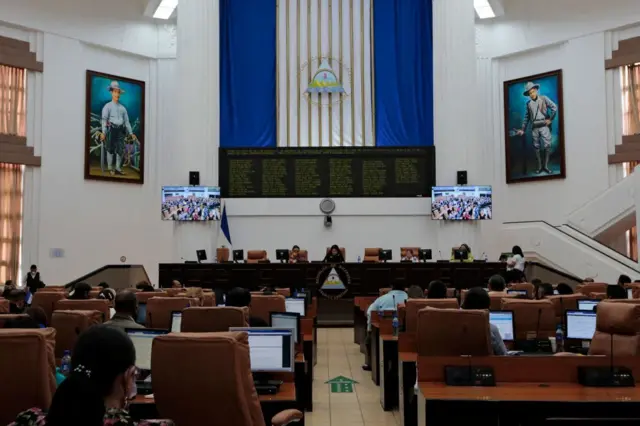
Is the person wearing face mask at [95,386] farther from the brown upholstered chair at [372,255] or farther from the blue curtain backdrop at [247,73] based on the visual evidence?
the blue curtain backdrop at [247,73]

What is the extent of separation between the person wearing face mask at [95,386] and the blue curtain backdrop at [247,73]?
58.2 feet

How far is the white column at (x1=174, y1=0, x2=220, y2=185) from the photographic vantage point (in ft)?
62.9

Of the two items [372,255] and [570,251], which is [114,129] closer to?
[372,255]

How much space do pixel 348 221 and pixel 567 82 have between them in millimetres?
8163

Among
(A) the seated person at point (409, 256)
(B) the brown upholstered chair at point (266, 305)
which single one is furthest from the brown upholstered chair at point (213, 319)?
(A) the seated person at point (409, 256)

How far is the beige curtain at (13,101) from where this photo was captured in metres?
18.0

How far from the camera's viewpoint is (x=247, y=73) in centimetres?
2033

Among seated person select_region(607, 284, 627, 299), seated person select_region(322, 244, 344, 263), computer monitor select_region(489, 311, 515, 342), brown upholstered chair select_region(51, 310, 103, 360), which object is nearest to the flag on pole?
seated person select_region(322, 244, 344, 263)

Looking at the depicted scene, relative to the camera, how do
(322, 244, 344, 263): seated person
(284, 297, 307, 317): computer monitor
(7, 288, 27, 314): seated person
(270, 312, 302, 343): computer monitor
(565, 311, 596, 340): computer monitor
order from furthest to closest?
1. (322, 244, 344, 263): seated person
2. (284, 297, 307, 317): computer monitor
3. (7, 288, 27, 314): seated person
4. (565, 311, 596, 340): computer monitor
5. (270, 312, 302, 343): computer monitor

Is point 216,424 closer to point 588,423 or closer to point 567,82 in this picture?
point 588,423

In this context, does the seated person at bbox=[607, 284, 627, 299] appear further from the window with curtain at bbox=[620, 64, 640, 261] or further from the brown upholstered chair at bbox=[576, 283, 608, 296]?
the window with curtain at bbox=[620, 64, 640, 261]

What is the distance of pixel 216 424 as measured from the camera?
10.4ft

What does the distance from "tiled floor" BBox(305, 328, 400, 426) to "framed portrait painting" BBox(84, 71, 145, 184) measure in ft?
37.6

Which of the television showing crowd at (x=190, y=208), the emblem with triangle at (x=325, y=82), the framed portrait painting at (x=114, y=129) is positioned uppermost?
the emblem with triangle at (x=325, y=82)
